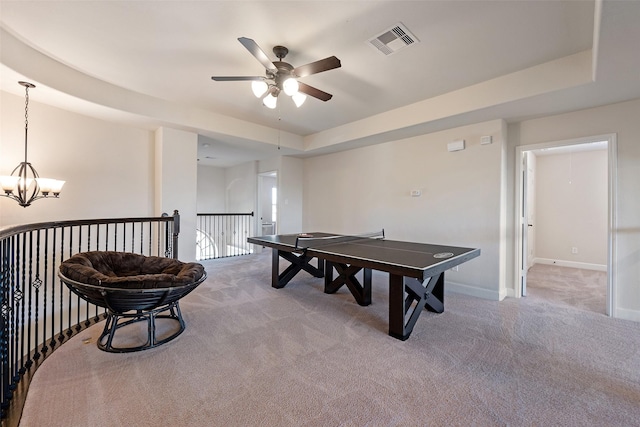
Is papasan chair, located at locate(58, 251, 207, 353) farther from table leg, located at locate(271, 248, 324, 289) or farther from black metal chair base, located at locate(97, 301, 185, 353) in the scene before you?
table leg, located at locate(271, 248, 324, 289)

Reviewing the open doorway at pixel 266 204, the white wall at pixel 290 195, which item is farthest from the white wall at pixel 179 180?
the open doorway at pixel 266 204

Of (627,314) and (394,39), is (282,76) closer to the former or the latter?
(394,39)

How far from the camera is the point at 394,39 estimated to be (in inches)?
99.1

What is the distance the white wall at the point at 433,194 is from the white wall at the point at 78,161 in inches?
145

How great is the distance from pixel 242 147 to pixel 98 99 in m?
2.59

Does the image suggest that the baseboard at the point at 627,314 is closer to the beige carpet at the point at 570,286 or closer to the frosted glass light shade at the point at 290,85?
the beige carpet at the point at 570,286

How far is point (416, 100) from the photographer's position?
12.8 ft

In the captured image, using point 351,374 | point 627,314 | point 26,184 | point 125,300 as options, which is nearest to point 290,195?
point 26,184

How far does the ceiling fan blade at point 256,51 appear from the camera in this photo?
203 centimetres

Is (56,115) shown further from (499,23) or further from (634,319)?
(634,319)

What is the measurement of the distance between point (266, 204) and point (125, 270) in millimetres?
5312

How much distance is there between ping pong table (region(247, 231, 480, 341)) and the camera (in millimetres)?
2498

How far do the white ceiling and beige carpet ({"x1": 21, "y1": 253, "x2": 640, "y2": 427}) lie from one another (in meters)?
2.46

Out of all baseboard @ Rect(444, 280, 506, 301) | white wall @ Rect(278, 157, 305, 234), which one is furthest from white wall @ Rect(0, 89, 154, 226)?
baseboard @ Rect(444, 280, 506, 301)
